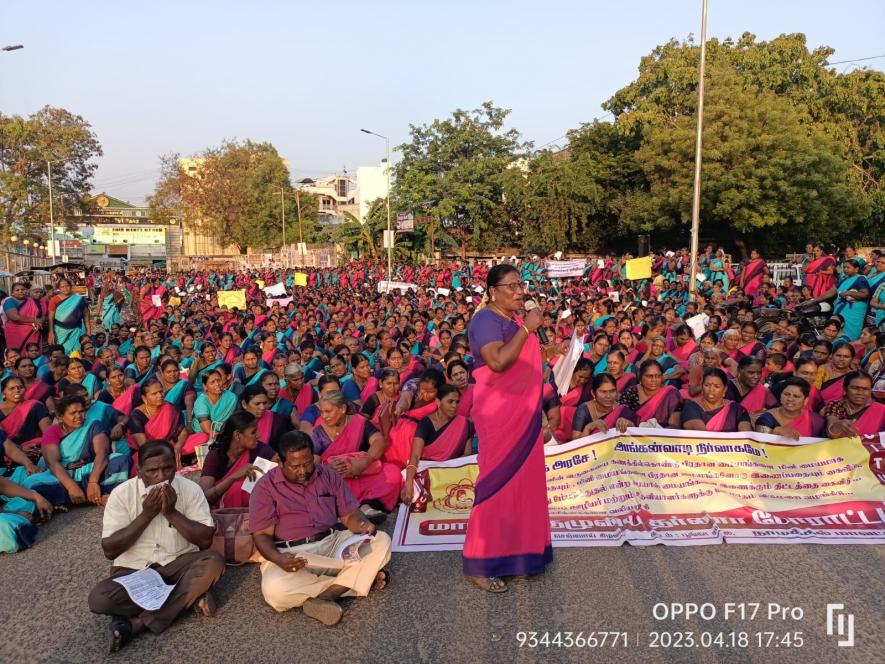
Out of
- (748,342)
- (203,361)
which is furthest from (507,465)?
(203,361)

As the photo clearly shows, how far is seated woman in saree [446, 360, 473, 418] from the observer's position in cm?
570

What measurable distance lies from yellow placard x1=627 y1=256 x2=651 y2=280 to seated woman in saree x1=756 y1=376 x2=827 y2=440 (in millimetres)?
10741

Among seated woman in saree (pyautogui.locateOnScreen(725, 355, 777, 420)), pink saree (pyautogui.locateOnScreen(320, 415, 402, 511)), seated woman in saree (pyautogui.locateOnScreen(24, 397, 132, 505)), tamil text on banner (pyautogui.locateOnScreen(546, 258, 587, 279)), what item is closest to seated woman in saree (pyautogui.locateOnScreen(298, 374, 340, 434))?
pink saree (pyautogui.locateOnScreen(320, 415, 402, 511))

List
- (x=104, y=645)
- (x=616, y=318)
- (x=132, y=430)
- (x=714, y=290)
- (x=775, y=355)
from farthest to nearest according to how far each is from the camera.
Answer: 1. (x=714, y=290)
2. (x=616, y=318)
3. (x=775, y=355)
4. (x=132, y=430)
5. (x=104, y=645)

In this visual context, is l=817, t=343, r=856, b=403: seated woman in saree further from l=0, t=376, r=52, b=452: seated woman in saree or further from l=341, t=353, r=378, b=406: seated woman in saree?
l=0, t=376, r=52, b=452: seated woman in saree

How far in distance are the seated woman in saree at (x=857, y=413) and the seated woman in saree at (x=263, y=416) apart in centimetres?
398

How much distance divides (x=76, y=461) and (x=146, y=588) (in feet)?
7.88

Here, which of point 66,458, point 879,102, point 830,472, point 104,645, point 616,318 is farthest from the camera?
point 879,102

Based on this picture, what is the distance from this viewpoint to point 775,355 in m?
6.57

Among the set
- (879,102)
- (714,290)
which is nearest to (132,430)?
(714,290)

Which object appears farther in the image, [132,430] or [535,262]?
[535,262]

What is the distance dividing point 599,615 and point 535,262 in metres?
21.2

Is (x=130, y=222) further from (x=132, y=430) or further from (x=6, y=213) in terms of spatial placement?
(x=132, y=430)

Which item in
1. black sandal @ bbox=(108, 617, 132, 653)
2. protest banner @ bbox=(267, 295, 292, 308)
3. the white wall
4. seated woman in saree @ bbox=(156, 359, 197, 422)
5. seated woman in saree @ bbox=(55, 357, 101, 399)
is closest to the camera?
black sandal @ bbox=(108, 617, 132, 653)
